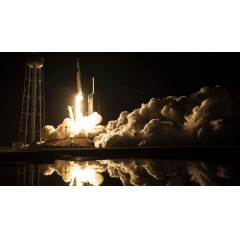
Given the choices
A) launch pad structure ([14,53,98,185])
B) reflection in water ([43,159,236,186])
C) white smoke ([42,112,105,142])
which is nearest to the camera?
reflection in water ([43,159,236,186])

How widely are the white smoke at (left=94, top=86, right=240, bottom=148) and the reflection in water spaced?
28.9 ft

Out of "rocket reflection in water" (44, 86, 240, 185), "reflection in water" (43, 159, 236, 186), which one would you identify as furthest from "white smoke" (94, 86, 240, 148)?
"reflection in water" (43, 159, 236, 186)

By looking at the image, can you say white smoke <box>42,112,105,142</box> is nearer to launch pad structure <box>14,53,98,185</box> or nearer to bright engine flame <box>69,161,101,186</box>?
launch pad structure <box>14,53,98,185</box>

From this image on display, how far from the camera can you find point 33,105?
87.1 ft

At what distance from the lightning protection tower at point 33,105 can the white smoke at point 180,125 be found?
709 cm

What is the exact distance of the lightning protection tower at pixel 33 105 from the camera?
24.5 m

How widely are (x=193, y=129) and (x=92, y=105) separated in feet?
46.8

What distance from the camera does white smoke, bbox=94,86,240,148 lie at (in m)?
26.4

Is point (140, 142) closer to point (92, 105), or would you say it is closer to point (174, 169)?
point (92, 105)

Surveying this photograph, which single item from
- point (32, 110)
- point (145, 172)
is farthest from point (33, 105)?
point (145, 172)

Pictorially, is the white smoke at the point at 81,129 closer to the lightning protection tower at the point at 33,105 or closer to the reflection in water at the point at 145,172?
the lightning protection tower at the point at 33,105

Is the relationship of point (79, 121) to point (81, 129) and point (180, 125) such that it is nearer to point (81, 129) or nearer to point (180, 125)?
point (81, 129)

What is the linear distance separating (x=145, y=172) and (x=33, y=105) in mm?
14703

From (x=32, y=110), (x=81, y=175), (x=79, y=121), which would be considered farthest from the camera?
(x=79, y=121)
